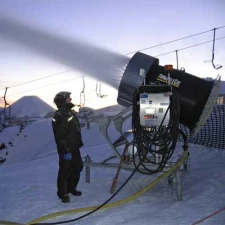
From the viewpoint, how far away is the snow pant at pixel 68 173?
497 cm

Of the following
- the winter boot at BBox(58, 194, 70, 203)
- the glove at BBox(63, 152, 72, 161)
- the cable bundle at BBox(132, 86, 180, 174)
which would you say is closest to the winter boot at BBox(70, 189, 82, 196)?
the winter boot at BBox(58, 194, 70, 203)

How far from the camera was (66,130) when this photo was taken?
16.5 feet

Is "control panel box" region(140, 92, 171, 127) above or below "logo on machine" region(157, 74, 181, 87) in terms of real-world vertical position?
below

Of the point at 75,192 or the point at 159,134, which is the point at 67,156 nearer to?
the point at 75,192

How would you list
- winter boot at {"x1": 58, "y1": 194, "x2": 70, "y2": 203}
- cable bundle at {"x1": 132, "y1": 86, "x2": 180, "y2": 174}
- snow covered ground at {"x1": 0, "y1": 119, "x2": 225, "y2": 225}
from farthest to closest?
1. winter boot at {"x1": 58, "y1": 194, "x2": 70, "y2": 203}
2. cable bundle at {"x1": 132, "y1": 86, "x2": 180, "y2": 174}
3. snow covered ground at {"x1": 0, "y1": 119, "x2": 225, "y2": 225}

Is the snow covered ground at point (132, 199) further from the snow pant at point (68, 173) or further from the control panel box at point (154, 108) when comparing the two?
the control panel box at point (154, 108)

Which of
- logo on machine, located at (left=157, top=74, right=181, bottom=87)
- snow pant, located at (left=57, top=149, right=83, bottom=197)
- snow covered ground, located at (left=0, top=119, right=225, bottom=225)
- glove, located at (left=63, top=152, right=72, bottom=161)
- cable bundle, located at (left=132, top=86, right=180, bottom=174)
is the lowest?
snow covered ground, located at (left=0, top=119, right=225, bottom=225)

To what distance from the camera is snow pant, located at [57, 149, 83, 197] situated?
196 inches

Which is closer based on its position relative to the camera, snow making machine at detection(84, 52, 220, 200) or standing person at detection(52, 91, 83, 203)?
snow making machine at detection(84, 52, 220, 200)

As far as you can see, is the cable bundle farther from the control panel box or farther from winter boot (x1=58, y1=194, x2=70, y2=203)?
winter boot (x1=58, y1=194, x2=70, y2=203)

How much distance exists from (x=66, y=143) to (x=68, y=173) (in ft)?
1.64

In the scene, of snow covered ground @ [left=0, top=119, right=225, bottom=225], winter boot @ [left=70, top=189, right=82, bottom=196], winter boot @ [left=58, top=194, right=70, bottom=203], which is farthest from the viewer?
winter boot @ [left=70, top=189, right=82, bottom=196]

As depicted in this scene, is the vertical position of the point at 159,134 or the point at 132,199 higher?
the point at 159,134

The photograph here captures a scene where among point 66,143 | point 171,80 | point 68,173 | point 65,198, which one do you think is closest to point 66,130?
point 66,143
